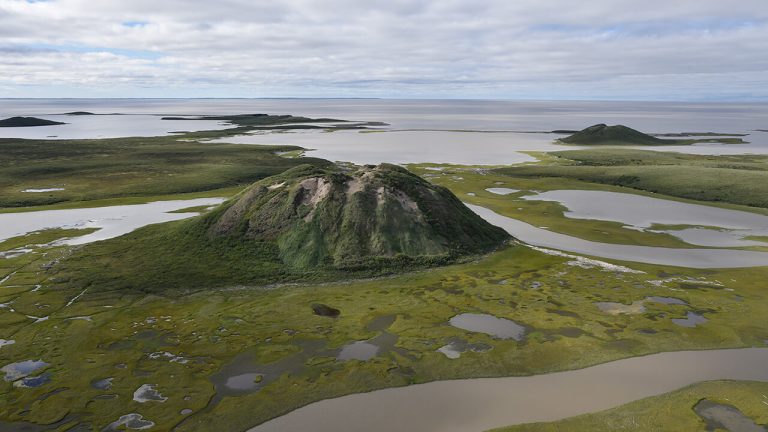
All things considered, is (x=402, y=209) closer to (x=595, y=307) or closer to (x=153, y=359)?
(x=595, y=307)

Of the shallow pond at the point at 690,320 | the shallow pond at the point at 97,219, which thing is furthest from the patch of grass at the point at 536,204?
the shallow pond at the point at 97,219

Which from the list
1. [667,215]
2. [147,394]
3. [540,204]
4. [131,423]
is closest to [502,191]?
[540,204]

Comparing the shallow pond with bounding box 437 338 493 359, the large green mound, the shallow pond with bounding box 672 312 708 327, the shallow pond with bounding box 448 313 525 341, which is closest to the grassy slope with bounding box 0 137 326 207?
the large green mound

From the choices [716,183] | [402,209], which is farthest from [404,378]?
[716,183]

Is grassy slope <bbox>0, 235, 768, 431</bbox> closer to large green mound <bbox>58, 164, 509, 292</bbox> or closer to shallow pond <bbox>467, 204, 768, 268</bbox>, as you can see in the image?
large green mound <bbox>58, 164, 509, 292</bbox>

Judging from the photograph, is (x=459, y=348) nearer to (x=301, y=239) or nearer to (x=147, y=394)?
(x=147, y=394)

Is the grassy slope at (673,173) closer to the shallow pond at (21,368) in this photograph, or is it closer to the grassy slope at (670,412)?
the grassy slope at (670,412)

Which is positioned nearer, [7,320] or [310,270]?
[7,320]
